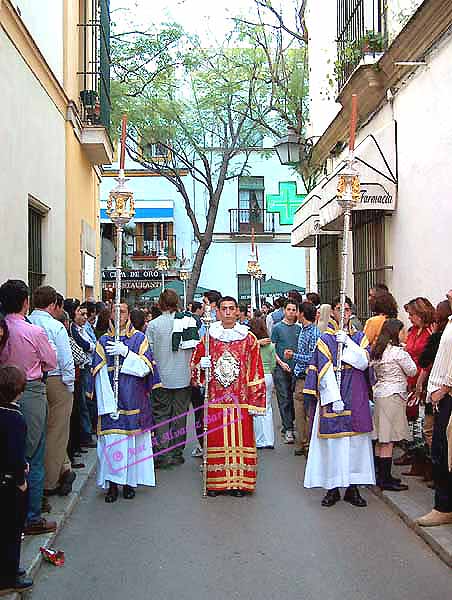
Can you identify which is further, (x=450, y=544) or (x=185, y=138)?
(x=185, y=138)

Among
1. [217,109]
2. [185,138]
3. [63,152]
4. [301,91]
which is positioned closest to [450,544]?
[63,152]

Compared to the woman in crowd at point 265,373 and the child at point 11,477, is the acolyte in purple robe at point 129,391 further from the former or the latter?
the child at point 11,477

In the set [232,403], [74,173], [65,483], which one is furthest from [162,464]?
[74,173]

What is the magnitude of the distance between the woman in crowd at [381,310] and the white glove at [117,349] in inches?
97.2

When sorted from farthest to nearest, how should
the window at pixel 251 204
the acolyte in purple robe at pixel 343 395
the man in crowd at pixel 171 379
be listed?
the window at pixel 251 204 → the man in crowd at pixel 171 379 → the acolyte in purple robe at pixel 343 395

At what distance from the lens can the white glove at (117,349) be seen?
317 inches

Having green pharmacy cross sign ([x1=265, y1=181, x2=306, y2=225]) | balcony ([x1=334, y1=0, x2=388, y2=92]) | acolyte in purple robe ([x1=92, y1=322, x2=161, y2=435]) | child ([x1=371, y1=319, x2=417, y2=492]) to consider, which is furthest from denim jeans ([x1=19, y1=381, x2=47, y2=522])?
green pharmacy cross sign ([x1=265, y1=181, x2=306, y2=225])

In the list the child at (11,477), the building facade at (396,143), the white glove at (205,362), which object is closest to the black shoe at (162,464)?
the white glove at (205,362)

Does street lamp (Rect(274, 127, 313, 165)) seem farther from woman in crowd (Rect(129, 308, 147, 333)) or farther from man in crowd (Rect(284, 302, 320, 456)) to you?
woman in crowd (Rect(129, 308, 147, 333))

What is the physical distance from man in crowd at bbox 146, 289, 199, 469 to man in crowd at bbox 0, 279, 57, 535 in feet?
10.7

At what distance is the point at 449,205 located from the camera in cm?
1016

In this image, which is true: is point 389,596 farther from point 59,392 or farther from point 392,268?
point 392,268

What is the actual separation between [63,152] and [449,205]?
6.54m

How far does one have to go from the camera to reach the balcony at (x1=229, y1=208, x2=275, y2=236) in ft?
122
